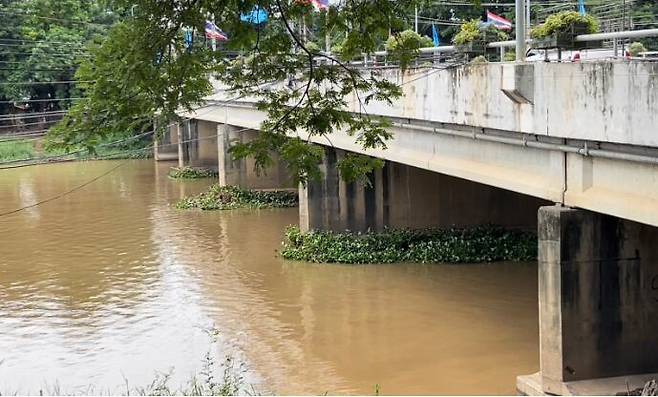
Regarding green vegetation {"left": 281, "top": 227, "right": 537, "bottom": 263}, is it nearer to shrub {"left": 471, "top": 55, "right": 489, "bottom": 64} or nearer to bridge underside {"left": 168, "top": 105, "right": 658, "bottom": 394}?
shrub {"left": 471, "top": 55, "right": 489, "bottom": 64}

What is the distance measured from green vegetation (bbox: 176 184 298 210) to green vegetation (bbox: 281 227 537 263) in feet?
28.5

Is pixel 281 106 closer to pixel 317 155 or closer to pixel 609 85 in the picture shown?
pixel 317 155

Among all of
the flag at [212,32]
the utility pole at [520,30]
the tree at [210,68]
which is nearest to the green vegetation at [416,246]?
the utility pole at [520,30]

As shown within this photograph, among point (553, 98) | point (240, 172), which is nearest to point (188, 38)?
point (553, 98)

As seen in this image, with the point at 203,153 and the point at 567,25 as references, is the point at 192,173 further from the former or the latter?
the point at 567,25

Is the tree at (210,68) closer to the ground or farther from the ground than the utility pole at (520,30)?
closer to the ground

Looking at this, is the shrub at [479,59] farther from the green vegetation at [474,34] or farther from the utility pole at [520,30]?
the utility pole at [520,30]

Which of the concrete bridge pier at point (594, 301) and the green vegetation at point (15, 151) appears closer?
the concrete bridge pier at point (594, 301)

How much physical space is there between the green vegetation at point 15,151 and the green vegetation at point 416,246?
3559 cm

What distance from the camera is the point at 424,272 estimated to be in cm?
2025

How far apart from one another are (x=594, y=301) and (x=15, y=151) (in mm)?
49911

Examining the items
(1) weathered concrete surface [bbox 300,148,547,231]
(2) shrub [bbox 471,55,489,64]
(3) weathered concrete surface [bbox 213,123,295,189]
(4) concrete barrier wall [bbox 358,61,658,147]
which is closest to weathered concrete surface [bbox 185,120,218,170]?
(3) weathered concrete surface [bbox 213,123,295,189]

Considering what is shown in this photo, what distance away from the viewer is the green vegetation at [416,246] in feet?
69.4

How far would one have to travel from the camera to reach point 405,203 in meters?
22.8
